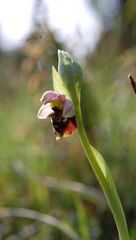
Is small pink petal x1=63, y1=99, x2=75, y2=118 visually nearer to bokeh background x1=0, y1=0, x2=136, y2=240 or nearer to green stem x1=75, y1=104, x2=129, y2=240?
green stem x1=75, y1=104, x2=129, y2=240

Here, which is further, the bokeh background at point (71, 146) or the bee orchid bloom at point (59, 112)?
the bokeh background at point (71, 146)

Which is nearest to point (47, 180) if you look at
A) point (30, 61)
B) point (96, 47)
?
point (30, 61)

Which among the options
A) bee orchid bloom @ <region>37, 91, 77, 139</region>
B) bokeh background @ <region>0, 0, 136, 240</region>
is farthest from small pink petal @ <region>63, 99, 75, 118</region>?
bokeh background @ <region>0, 0, 136, 240</region>

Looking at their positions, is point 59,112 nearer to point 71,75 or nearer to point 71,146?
point 71,75

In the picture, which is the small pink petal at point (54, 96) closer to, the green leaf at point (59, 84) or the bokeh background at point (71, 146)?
the green leaf at point (59, 84)

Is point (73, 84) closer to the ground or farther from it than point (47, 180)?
farther from it

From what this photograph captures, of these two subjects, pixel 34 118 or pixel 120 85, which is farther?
pixel 34 118

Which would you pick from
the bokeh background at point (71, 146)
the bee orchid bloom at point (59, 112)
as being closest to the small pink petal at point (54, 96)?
the bee orchid bloom at point (59, 112)

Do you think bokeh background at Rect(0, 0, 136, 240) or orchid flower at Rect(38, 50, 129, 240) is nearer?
orchid flower at Rect(38, 50, 129, 240)

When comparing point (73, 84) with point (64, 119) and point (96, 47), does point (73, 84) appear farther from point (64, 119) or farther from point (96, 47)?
point (96, 47)
